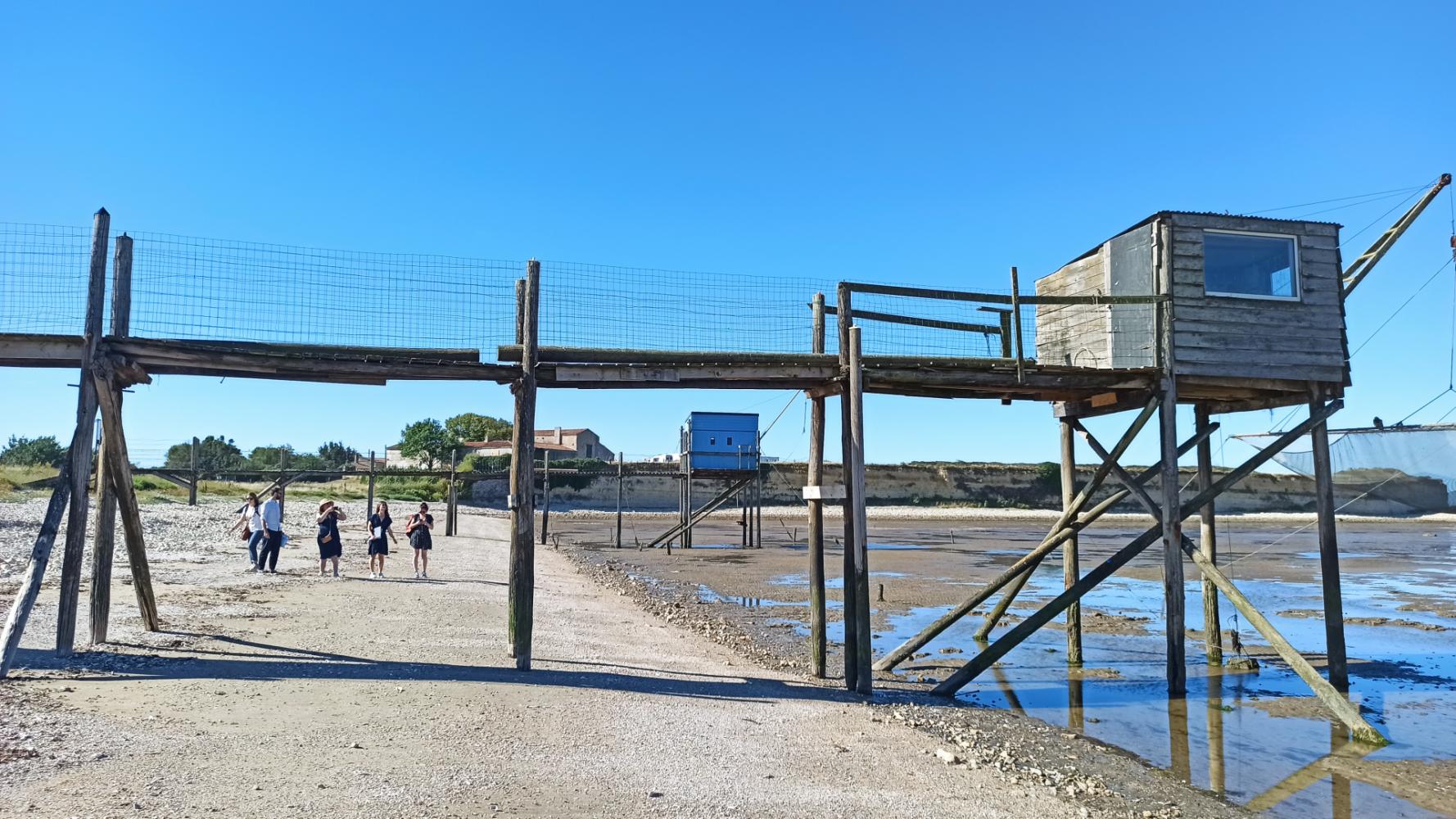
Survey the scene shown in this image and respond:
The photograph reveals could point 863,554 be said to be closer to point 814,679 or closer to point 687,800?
point 814,679

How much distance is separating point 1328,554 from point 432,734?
11.4 metres

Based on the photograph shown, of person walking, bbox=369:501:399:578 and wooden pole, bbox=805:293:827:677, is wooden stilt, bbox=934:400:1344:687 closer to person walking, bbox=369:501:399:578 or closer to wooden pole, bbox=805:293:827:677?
wooden pole, bbox=805:293:827:677

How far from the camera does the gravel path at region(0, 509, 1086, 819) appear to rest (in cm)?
634

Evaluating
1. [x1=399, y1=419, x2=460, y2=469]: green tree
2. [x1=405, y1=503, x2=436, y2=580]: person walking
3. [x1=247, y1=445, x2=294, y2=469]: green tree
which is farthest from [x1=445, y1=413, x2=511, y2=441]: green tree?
[x1=405, y1=503, x2=436, y2=580]: person walking

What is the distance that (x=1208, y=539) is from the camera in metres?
14.1

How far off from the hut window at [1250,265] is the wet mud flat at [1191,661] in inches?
210

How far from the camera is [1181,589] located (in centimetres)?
1187

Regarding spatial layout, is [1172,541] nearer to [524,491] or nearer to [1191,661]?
[1191,661]

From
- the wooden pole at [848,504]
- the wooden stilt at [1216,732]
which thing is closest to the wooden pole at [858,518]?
the wooden pole at [848,504]

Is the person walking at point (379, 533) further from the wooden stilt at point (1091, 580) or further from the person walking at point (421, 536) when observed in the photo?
the wooden stilt at point (1091, 580)

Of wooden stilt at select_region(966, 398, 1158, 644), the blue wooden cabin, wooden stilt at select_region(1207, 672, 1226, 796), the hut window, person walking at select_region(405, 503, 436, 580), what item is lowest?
wooden stilt at select_region(1207, 672, 1226, 796)

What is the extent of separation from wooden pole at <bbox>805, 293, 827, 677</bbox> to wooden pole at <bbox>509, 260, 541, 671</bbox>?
3489 mm

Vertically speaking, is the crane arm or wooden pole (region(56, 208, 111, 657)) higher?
the crane arm

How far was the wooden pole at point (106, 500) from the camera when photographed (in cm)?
1020
